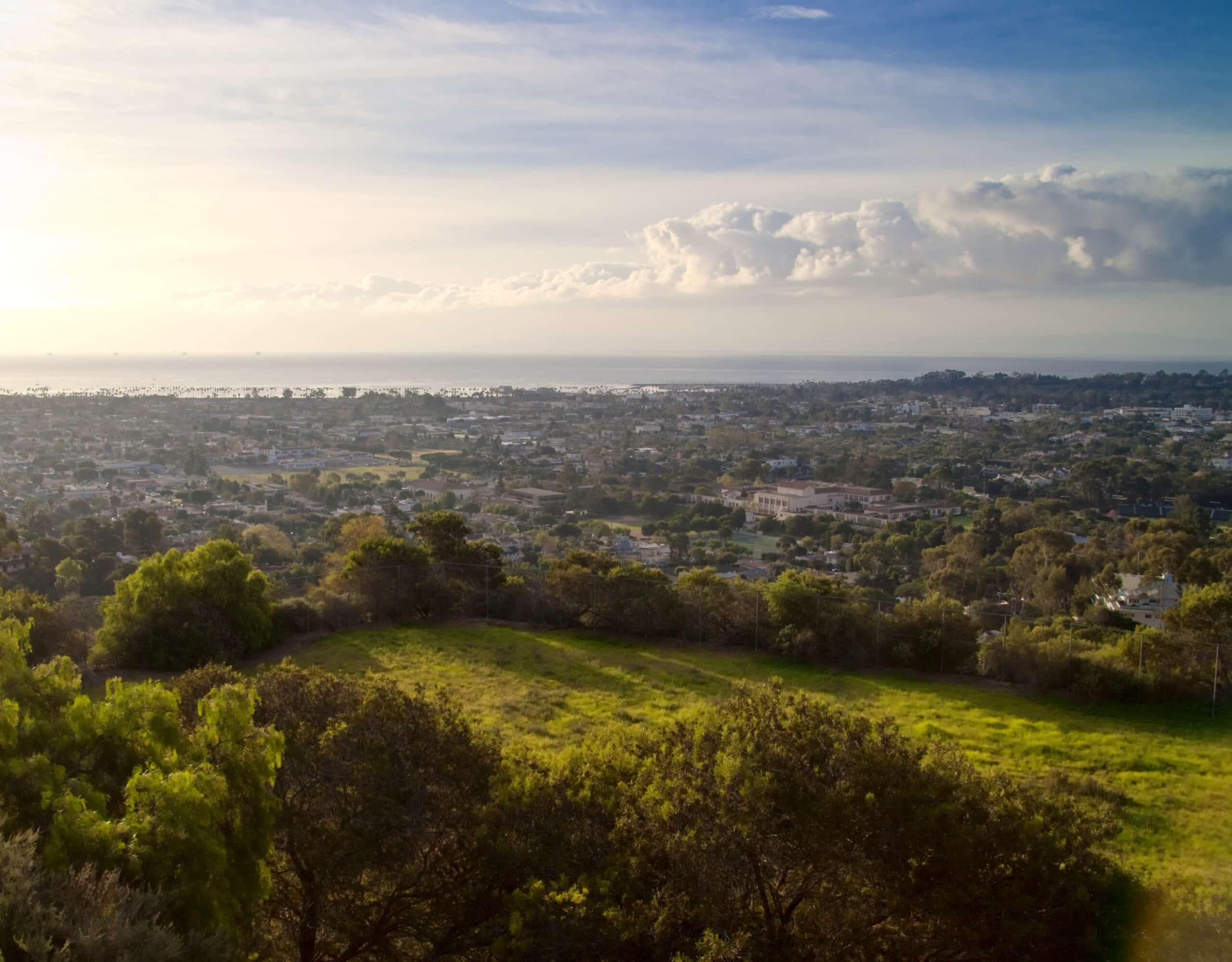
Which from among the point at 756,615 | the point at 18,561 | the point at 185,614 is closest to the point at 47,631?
the point at 185,614

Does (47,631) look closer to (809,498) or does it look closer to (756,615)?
(756,615)

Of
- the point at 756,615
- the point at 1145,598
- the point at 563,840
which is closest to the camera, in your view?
the point at 563,840

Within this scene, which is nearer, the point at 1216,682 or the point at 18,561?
the point at 1216,682

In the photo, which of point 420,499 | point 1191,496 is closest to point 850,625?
point 420,499

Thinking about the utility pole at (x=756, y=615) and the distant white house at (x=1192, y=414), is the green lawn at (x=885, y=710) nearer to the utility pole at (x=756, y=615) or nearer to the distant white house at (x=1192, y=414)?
the utility pole at (x=756, y=615)

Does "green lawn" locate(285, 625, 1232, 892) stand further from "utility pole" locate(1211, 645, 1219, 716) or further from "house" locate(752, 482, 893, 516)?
"house" locate(752, 482, 893, 516)

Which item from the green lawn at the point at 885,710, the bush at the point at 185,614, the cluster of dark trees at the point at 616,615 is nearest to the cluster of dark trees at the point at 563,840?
the green lawn at the point at 885,710

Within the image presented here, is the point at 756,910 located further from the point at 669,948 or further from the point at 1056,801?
the point at 1056,801
